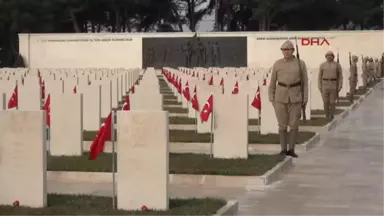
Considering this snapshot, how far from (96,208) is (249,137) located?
22.3 feet

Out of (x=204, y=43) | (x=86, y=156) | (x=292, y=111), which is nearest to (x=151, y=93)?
(x=86, y=156)

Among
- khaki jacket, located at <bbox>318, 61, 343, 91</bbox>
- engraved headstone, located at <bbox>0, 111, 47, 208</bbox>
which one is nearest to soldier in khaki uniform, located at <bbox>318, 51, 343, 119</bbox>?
khaki jacket, located at <bbox>318, 61, 343, 91</bbox>

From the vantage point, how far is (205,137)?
548 inches

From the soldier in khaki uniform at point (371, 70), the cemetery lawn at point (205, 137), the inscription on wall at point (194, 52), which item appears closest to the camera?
the cemetery lawn at point (205, 137)

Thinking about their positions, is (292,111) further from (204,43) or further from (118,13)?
(118,13)

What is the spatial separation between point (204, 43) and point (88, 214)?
164 feet

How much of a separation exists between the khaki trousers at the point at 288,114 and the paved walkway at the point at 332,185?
65 cm

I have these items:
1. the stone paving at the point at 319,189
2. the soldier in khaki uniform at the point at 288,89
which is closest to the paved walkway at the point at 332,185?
the stone paving at the point at 319,189

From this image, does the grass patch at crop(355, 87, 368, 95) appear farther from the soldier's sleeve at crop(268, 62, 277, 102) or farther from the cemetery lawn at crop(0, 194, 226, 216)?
the cemetery lawn at crop(0, 194, 226, 216)

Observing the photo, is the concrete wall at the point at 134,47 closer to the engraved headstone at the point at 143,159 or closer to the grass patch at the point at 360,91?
the grass patch at the point at 360,91

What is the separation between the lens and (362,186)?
9.59m

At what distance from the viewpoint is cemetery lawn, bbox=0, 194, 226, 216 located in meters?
7.25

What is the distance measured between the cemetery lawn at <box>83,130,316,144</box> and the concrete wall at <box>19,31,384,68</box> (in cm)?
3988

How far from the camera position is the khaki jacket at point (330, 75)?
17281 millimetres
